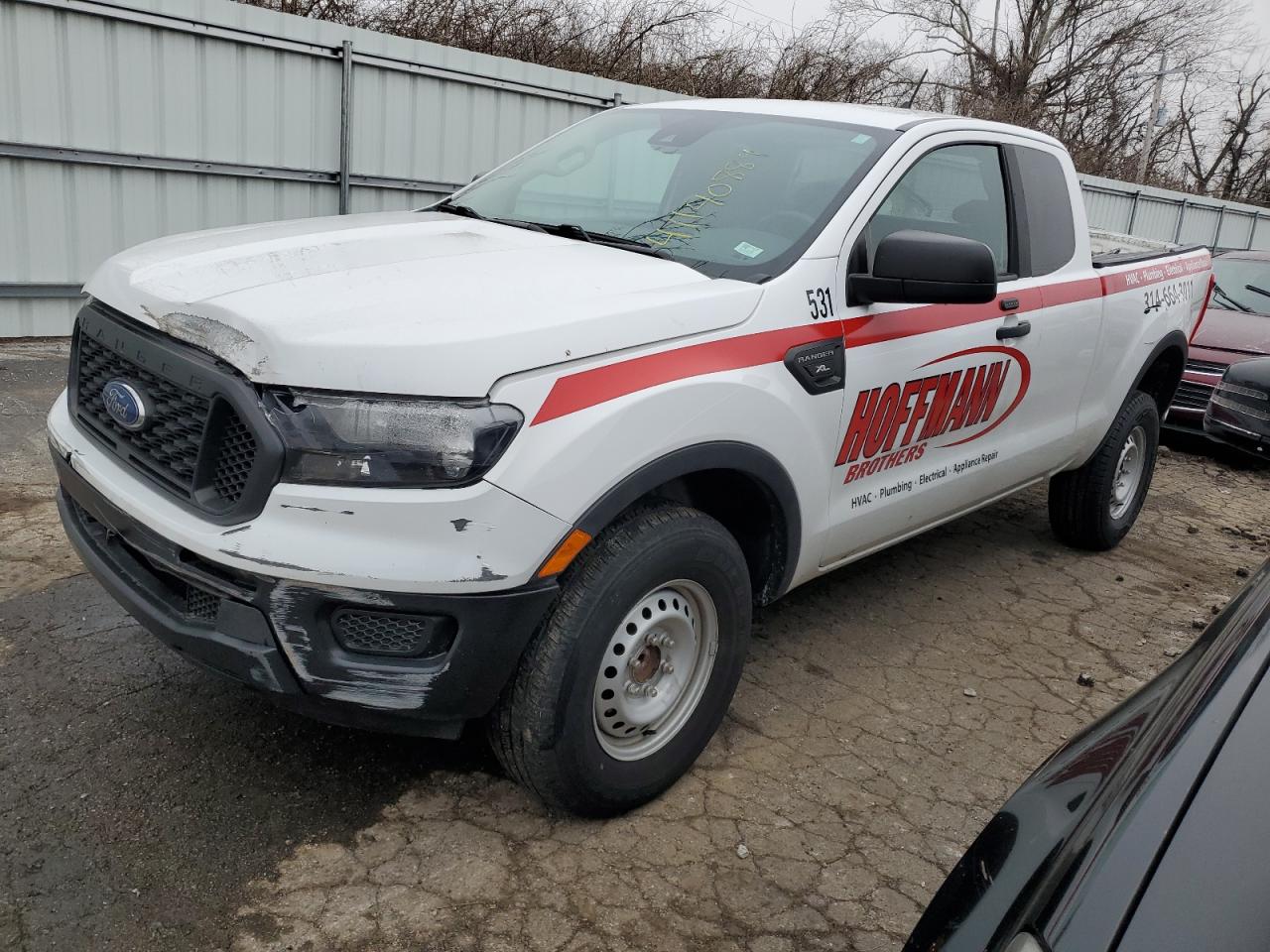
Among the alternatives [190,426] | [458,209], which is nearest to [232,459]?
[190,426]

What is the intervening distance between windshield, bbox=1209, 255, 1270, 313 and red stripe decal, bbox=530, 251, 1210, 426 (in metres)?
5.62

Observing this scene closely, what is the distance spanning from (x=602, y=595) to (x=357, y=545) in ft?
1.90

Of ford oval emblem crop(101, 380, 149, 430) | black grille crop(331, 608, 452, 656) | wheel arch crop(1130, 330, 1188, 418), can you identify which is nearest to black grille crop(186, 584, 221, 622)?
black grille crop(331, 608, 452, 656)

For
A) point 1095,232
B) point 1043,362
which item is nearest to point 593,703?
point 1043,362

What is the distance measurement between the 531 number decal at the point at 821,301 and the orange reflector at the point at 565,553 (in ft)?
3.46

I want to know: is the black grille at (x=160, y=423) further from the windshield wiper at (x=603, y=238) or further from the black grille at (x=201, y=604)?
the windshield wiper at (x=603, y=238)

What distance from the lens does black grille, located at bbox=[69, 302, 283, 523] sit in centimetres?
231

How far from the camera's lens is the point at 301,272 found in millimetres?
2670

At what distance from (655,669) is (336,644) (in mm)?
882

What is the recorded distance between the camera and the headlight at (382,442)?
227 centimetres

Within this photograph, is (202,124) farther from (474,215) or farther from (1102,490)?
(1102,490)

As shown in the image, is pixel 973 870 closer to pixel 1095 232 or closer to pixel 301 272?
pixel 301 272

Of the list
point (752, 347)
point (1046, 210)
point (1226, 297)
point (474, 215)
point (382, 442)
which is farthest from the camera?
point (1226, 297)

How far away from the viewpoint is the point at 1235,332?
27.4 ft
